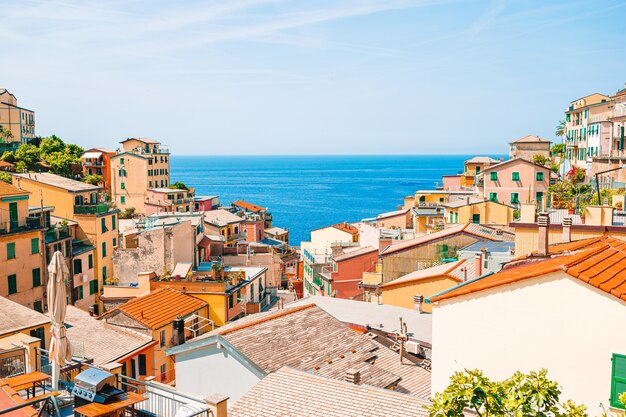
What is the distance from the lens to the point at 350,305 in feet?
92.4

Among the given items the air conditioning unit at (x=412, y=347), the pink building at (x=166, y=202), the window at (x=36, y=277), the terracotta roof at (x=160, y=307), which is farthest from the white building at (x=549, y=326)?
the pink building at (x=166, y=202)

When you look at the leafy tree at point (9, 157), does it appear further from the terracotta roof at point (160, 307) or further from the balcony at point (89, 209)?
the terracotta roof at point (160, 307)

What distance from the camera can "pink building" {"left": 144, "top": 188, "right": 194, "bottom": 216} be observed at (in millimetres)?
75000

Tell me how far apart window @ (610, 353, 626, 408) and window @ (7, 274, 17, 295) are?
31002 mm

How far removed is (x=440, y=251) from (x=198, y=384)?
21.9 m

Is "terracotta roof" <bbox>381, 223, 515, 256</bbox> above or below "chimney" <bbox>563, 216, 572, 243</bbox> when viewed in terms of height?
below

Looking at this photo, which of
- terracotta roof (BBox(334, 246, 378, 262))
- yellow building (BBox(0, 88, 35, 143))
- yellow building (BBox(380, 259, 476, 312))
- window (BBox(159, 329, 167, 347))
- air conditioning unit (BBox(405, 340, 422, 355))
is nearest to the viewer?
air conditioning unit (BBox(405, 340, 422, 355))

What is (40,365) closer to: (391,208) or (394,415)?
(394,415)

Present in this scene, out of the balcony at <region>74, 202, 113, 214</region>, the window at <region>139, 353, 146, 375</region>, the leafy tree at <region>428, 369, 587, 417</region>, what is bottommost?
the window at <region>139, 353, 146, 375</region>

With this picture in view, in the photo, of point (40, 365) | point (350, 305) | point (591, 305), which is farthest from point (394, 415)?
point (350, 305)

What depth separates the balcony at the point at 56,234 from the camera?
125 ft

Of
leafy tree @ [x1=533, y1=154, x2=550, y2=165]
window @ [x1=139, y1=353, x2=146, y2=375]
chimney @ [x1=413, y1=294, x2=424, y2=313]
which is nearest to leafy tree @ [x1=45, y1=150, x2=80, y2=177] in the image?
leafy tree @ [x1=533, y1=154, x2=550, y2=165]

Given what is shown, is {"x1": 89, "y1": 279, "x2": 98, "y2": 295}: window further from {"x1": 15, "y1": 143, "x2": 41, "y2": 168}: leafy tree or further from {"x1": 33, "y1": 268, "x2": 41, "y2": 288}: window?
{"x1": 15, "y1": 143, "x2": 41, "y2": 168}: leafy tree

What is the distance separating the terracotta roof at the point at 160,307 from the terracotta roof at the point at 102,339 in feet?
1.95
